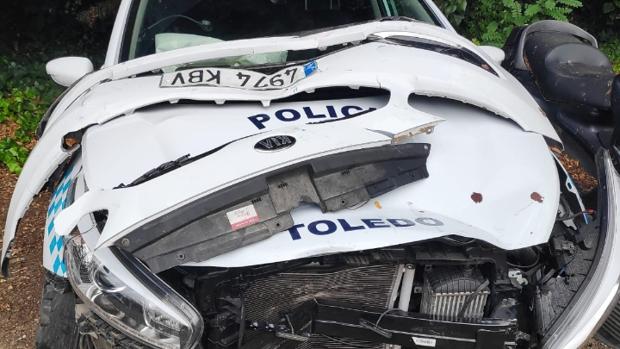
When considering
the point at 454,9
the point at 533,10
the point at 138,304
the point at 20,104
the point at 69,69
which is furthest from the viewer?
the point at 454,9

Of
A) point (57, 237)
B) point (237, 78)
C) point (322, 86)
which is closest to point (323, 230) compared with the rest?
point (322, 86)

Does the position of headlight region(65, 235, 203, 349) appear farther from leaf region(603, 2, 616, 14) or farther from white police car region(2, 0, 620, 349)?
leaf region(603, 2, 616, 14)

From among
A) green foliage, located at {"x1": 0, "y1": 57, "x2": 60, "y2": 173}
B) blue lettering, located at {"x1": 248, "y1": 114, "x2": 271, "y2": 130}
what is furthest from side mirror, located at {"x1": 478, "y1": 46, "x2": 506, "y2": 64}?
green foliage, located at {"x1": 0, "y1": 57, "x2": 60, "y2": 173}

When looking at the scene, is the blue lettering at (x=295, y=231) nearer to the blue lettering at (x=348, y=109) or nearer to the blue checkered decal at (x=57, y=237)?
the blue lettering at (x=348, y=109)

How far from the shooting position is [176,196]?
2150 mm

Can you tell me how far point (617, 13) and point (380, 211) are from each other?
6355 millimetres

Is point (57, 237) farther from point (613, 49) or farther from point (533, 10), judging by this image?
point (613, 49)

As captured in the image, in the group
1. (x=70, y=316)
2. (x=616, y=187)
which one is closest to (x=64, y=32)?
(x=70, y=316)

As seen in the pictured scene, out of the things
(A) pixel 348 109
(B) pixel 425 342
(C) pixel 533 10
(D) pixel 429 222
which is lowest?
(C) pixel 533 10

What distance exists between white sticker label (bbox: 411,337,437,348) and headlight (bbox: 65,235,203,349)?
0.71m

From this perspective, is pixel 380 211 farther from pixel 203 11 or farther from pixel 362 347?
pixel 203 11

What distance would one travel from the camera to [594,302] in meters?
2.26

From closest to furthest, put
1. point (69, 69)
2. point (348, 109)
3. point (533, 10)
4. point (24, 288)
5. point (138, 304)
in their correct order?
1. point (138, 304)
2. point (348, 109)
3. point (69, 69)
4. point (24, 288)
5. point (533, 10)

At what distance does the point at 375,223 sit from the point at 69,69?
193cm
